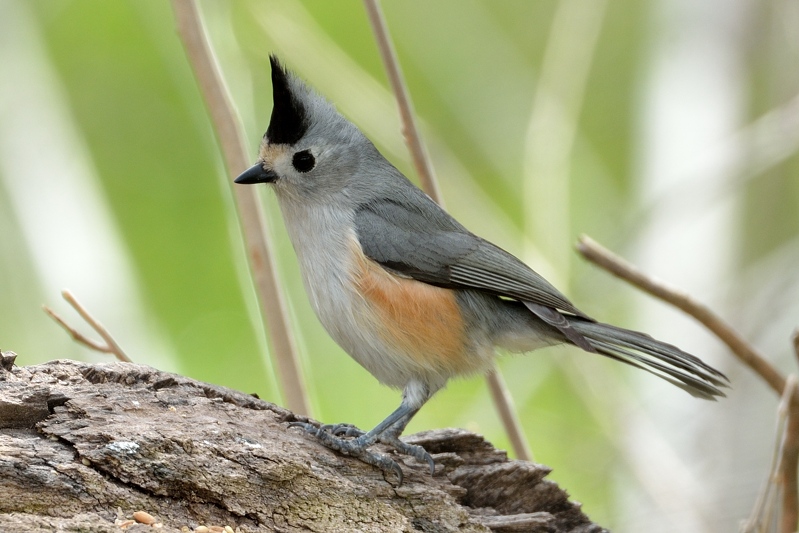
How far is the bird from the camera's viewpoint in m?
2.03

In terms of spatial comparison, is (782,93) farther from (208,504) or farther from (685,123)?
(208,504)

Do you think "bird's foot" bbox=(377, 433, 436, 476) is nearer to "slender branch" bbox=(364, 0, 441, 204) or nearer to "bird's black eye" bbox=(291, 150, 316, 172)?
"slender branch" bbox=(364, 0, 441, 204)

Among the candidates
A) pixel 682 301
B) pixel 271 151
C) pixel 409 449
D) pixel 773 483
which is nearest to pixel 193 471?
pixel 409 449

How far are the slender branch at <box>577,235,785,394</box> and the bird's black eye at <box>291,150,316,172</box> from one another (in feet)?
2.70

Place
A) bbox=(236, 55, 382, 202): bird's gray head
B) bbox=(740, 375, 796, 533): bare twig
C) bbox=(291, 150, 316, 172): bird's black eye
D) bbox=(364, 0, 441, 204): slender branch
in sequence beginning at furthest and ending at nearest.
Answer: bbox=(291, 150, 316, 172): bird's black eye
bbox=(236, 55, 382, 202): bird's gray head
bbox=(364, 0, 441, 204): slender branch
bbox=(740, 375, 796, 533): bare twig

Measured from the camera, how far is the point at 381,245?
2.13m

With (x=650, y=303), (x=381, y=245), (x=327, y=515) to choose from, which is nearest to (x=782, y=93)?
(x=650, y=303)

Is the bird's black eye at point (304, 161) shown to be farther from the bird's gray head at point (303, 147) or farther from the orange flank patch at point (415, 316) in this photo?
the orange flank patch at point (415, 316)

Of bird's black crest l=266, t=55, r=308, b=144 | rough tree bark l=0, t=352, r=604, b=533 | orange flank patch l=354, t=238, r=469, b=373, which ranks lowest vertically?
rough tree bark l=0, t=352, r=604, b=533

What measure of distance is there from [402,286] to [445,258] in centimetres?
16

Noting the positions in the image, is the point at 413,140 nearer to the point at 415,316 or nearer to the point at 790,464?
the point at 415,316

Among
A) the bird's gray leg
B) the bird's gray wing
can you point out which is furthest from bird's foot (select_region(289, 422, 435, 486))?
the bird's gray wing

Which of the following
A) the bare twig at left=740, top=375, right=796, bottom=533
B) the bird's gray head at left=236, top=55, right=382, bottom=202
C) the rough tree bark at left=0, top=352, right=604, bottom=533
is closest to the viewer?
the rough tree bark at left=0, top=352, right=604, bottom=533

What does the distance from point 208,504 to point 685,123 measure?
2.52 m
